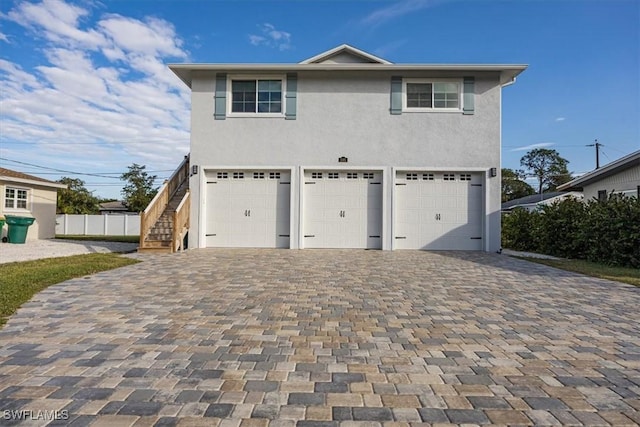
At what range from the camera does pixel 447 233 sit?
11164 mm

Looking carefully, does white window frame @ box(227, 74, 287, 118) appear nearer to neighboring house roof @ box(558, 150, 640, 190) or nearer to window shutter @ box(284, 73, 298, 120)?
window shutter @ box(284, 73, 298, 120)

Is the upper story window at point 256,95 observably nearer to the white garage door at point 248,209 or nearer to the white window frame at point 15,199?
the white garage door at point 248,209

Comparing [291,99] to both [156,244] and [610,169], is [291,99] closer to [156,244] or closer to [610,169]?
[156,244]

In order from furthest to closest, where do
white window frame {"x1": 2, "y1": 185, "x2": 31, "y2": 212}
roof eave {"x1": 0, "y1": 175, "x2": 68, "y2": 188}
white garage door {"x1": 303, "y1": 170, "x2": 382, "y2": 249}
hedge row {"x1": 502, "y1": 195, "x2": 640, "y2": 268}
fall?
white window frame {"x1": 2, "y1": 185, "x2": 31, "y2": 212} → roof eave {"x1": 0, "y1": 175, "x2": 68, "y2": 188} → white garage door {"x1": 303, "y1": 170, "x2": 382, "y2": 249} → hedge row {"x1": 502, "y1": 195, "x2": 640, "y2": 268}

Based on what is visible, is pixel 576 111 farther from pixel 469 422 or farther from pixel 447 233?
pixel 469 422

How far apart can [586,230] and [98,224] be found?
26329 millimetres

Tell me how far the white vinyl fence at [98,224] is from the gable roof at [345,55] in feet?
59.6

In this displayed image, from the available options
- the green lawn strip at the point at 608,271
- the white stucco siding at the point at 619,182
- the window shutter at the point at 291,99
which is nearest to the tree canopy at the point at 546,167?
the white stucco siding at the point at 619,182

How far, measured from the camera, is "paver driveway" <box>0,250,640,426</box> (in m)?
2.15

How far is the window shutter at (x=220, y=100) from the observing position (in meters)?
11.1

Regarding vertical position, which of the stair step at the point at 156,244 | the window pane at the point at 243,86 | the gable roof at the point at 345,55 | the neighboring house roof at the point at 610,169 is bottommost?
the stair step at the point at 156,244

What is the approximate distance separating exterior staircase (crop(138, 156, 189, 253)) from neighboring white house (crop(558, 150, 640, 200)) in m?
13.3

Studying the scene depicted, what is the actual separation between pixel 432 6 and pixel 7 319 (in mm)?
11863

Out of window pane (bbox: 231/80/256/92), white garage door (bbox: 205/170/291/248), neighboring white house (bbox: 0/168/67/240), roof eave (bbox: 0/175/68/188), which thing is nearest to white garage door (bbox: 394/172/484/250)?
white garage door (bbox: 205/170/291/248)
